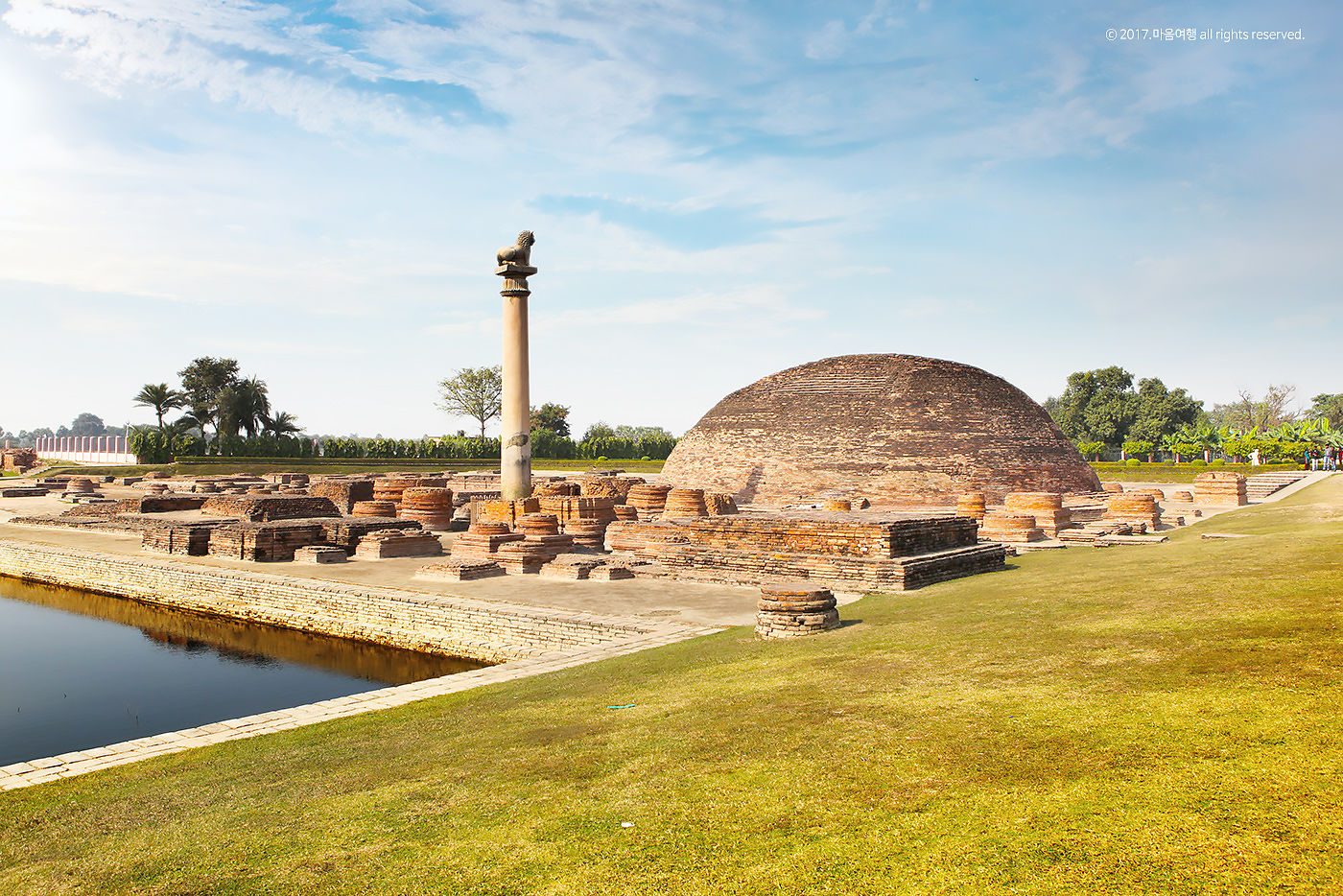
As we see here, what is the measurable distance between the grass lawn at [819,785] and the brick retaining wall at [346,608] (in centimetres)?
276

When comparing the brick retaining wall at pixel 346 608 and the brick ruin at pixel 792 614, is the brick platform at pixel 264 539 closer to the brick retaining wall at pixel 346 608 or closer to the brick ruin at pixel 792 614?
the brick retaining wall at pixel 346 608

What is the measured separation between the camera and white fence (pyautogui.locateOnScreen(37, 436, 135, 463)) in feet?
171

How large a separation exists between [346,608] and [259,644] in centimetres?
122

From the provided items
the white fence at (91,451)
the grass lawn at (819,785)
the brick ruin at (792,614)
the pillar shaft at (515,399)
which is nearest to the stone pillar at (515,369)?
the pillar shaft at (515,399)

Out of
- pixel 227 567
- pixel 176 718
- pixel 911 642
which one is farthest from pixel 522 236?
pixel 911 642

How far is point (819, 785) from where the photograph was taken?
3.48 meters

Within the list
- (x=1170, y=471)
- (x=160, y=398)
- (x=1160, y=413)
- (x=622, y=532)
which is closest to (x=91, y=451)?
(x=160, y=398)

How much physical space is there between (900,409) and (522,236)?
12384mm

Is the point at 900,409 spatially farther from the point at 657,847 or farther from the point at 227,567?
the point at 657,847

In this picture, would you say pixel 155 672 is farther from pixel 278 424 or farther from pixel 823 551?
pixel 278 424

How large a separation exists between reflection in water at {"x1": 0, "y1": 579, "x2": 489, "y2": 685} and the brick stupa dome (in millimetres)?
14931

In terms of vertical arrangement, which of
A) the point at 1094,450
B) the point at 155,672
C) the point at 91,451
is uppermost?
the point at 91,451

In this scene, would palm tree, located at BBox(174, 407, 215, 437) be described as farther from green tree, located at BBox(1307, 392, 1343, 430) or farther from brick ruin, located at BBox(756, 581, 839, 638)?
green tree, located at BBox(1307, 392, 1343, 430)

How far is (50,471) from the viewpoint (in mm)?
43875
